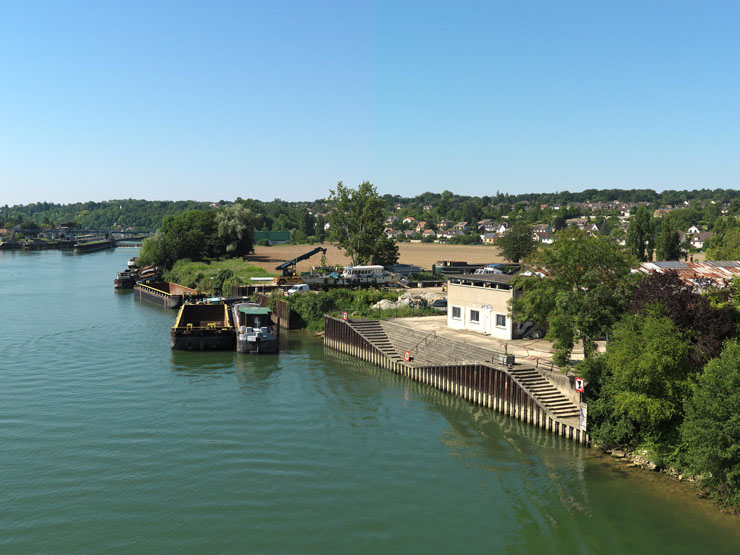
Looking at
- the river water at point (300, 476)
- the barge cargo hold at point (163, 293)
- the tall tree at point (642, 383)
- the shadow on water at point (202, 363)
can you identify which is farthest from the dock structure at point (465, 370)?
the barge cargo hold at point (163, 293)

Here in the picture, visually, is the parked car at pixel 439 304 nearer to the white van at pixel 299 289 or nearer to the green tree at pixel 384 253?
the white van at pixel 299 289

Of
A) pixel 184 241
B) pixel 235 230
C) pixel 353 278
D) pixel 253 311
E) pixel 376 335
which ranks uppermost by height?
pixel 235 230

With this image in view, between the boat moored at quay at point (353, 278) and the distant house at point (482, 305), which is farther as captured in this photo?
the boat moored at quay at point (353, 278)

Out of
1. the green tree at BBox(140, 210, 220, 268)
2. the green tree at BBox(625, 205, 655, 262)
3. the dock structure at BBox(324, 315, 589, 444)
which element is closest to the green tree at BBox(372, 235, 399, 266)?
the dock structure at BBox(324, 315, 589, 444)

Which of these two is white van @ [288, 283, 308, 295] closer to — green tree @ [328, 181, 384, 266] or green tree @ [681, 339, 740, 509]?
green tree @ [328, 181, 384, 266]

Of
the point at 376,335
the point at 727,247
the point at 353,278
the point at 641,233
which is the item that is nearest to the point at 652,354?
the point at 376,335

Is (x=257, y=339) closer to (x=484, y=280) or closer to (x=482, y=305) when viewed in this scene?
(x=482, y=305)
